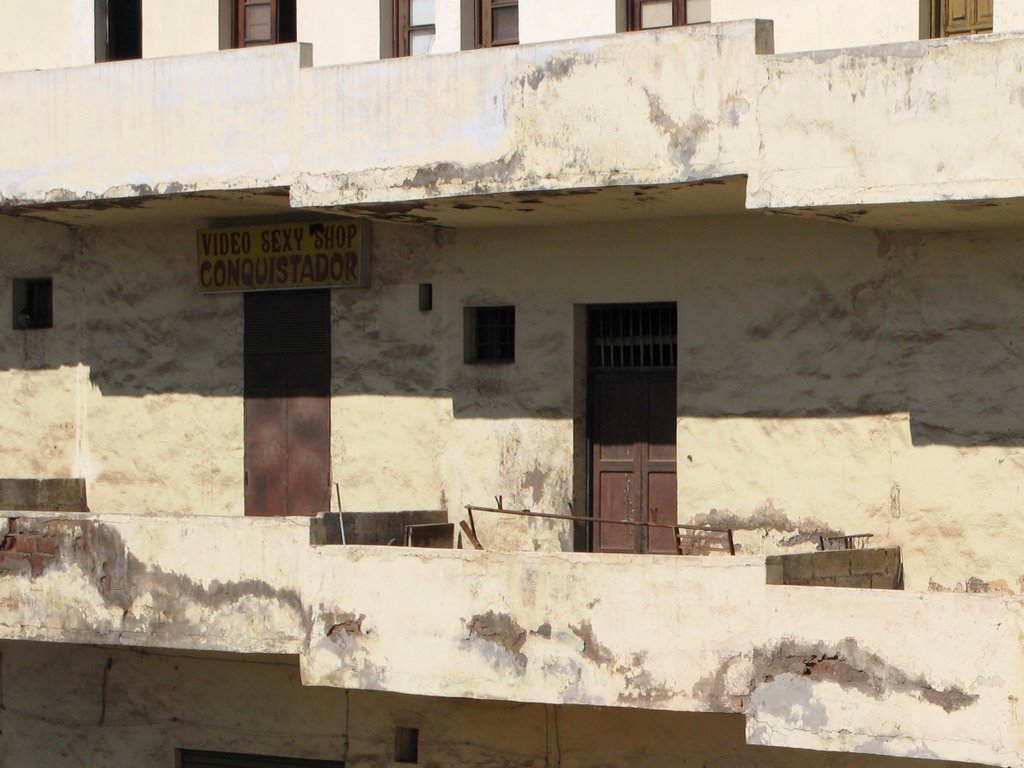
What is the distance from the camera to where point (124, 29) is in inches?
628

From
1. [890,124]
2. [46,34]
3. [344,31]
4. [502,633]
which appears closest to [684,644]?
[502,633]

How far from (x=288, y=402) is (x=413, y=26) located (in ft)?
9.90

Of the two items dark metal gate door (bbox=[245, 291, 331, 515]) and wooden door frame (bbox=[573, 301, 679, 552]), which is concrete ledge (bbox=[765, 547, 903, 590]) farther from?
dark metal gate door (bbox=[245, 291, 331, 515])

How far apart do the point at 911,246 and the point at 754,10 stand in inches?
70.5

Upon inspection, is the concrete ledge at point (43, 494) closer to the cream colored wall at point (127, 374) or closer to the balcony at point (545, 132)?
the cream colored wall at point (127, 374)

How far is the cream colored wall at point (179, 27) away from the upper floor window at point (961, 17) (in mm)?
5424

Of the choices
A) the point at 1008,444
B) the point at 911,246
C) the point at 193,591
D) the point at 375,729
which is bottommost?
the point at 375,729

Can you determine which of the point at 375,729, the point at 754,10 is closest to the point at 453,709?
the point at 375,729

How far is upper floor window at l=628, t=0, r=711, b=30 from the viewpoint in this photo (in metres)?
13.5

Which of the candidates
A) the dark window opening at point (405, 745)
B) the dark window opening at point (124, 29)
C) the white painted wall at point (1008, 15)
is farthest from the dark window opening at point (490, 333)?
the white painted wall at point (1008, 15)

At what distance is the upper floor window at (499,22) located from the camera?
14172mm

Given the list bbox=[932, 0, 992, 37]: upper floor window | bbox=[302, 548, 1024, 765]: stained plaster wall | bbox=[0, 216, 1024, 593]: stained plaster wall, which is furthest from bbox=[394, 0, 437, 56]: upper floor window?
bbox=[302, 548, 1024, 765]: stained plaster wall

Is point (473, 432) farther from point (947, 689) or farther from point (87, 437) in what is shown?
point (947, 689)

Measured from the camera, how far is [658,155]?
490 inches
